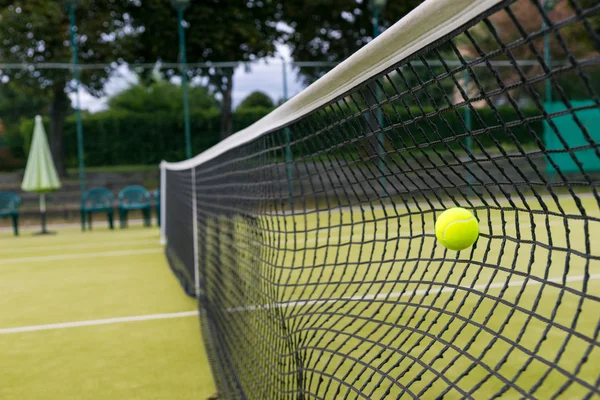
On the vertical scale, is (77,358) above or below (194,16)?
below

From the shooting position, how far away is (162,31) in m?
15.0

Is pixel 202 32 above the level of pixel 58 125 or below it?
above

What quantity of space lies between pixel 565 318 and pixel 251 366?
1718 mm

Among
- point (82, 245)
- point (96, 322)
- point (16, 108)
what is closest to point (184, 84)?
point (16, 108)

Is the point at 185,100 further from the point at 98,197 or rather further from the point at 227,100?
the point at 98,197

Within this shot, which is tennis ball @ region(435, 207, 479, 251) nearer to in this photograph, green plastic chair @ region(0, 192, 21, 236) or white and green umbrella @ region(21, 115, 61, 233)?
white and green umbrella @ region(21, 115, 61, 233)

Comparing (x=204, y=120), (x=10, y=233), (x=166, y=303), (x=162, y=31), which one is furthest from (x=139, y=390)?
(x=162, y=31)

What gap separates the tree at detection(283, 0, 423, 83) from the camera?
16.0 metres

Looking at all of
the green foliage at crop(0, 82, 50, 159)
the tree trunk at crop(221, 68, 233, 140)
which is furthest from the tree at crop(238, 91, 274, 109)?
the green foliage at crop(0, 82, 50, 159)

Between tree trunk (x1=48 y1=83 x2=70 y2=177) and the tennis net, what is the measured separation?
21.5 ft

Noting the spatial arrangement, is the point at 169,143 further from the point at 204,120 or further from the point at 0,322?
the point at 0,322

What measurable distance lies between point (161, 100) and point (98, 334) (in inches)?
365

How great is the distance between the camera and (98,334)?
366 cm

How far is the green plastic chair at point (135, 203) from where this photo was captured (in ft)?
34.0
